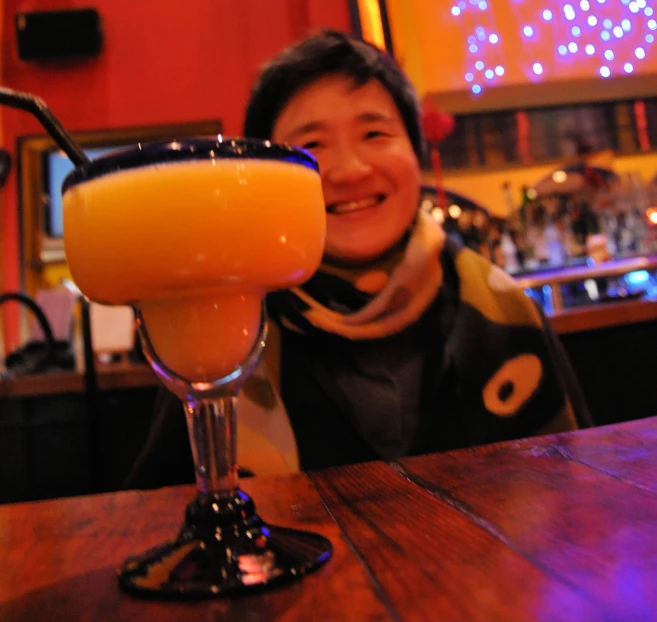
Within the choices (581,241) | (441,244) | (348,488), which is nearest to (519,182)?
(581,241)

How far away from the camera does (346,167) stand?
1085 mm

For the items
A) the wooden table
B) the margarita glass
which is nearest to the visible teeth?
the wooden table

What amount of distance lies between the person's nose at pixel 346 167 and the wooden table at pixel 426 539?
566mm

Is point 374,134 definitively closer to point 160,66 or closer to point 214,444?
point 214,444

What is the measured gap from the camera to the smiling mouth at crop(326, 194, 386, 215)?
44.1 inches

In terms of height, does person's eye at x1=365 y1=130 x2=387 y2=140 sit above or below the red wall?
below

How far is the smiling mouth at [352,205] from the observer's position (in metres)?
1.12

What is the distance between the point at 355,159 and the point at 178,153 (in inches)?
29.0

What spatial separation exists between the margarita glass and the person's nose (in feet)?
2.08

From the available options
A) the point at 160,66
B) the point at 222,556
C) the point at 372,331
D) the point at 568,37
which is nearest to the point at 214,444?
the point at 222,556

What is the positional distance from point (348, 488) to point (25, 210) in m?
3.21

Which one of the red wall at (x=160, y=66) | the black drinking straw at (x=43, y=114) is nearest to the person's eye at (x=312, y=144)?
the black drinking straw at (x=43, y=114)

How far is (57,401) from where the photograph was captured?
175 centimetres

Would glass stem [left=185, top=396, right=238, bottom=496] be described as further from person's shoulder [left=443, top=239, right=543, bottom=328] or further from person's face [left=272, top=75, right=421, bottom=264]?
person's shoulder [left=443, top=239, right=543, bottom=328]
